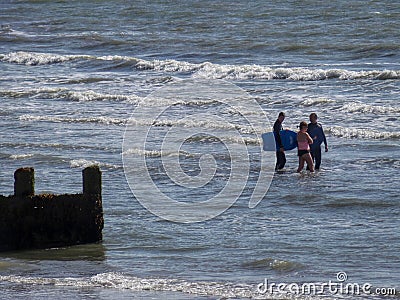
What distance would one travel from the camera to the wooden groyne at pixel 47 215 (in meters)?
13.5

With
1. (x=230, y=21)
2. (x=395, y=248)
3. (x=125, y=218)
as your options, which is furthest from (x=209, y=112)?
(x=230, y=21)

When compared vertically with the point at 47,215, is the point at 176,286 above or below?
below

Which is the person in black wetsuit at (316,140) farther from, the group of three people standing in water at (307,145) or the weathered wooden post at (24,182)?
the weathered wooden post at (24,182)

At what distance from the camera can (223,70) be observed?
116ft

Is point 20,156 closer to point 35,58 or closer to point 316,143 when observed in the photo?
point 316,143

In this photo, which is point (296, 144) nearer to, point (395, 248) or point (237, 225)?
point (237, 225)

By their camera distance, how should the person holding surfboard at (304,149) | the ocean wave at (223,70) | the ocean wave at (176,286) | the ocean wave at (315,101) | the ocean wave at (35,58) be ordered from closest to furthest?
1. the ocean wave at (176,286)
2. the person holding surfboard at (304,149)
3. the ocean wave at (315,101)
4. the ocean wave at (223,70)
5. the ocean wave at (35,58)

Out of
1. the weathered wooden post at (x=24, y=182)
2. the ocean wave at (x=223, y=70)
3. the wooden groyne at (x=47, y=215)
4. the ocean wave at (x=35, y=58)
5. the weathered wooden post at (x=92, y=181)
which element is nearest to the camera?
A: the weathered wooden post at (x=24, y=182)

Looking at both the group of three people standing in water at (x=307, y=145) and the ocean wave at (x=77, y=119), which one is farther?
the ocean wave at (x=77, y=119)

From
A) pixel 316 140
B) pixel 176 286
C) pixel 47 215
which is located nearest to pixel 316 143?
pixel 316 140

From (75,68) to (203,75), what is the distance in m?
5.42

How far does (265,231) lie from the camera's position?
15.0 m

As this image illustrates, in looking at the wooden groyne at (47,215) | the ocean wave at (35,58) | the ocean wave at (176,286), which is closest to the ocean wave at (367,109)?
the wooden groyne at (47,215)

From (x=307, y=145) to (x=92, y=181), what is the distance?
7.02 meters
